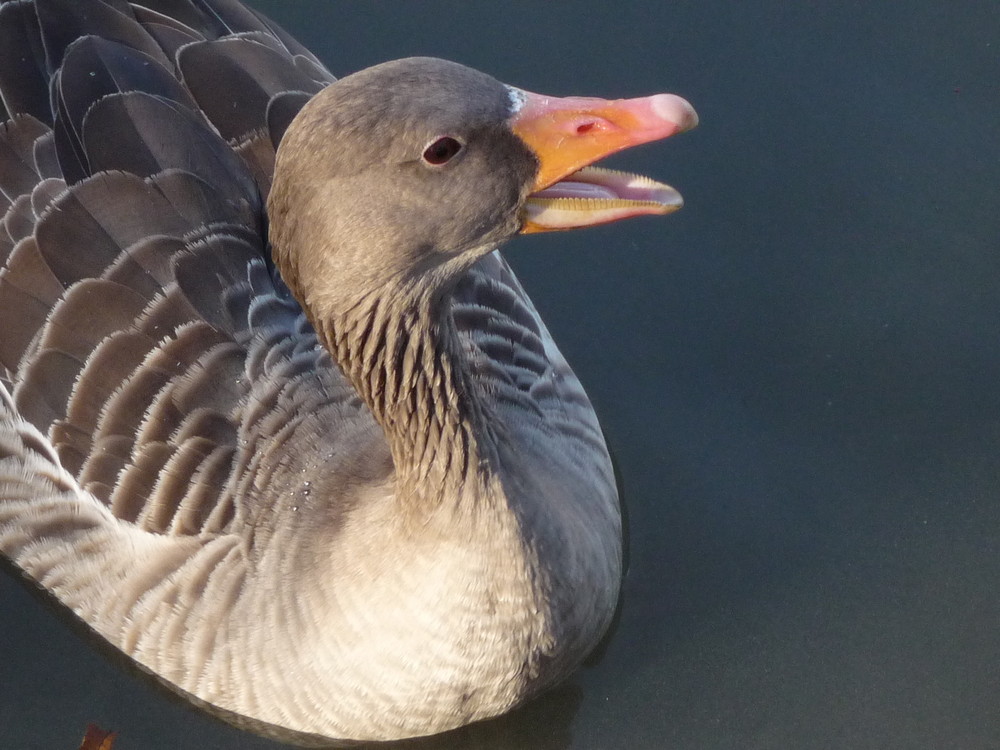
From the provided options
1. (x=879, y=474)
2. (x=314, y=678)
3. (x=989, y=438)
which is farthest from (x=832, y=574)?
(x=314, y=678)

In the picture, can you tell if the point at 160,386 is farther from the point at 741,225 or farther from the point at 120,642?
the point at 741,225

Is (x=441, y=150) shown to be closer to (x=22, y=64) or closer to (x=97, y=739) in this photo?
(x=22, y=64)

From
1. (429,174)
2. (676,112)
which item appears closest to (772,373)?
(676,112)

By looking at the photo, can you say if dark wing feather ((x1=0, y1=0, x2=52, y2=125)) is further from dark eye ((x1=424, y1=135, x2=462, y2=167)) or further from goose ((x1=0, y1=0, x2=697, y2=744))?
dark eye ((x1=424, y1=135, x2=462, y2=167))

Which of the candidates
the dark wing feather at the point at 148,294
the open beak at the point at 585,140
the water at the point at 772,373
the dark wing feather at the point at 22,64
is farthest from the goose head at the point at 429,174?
the water at the point at 772,373

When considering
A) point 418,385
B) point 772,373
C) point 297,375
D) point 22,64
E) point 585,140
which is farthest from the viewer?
point 772,373

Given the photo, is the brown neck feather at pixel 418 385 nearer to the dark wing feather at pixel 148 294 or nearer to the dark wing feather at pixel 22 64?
the dark wing feather at pixel 148 294
